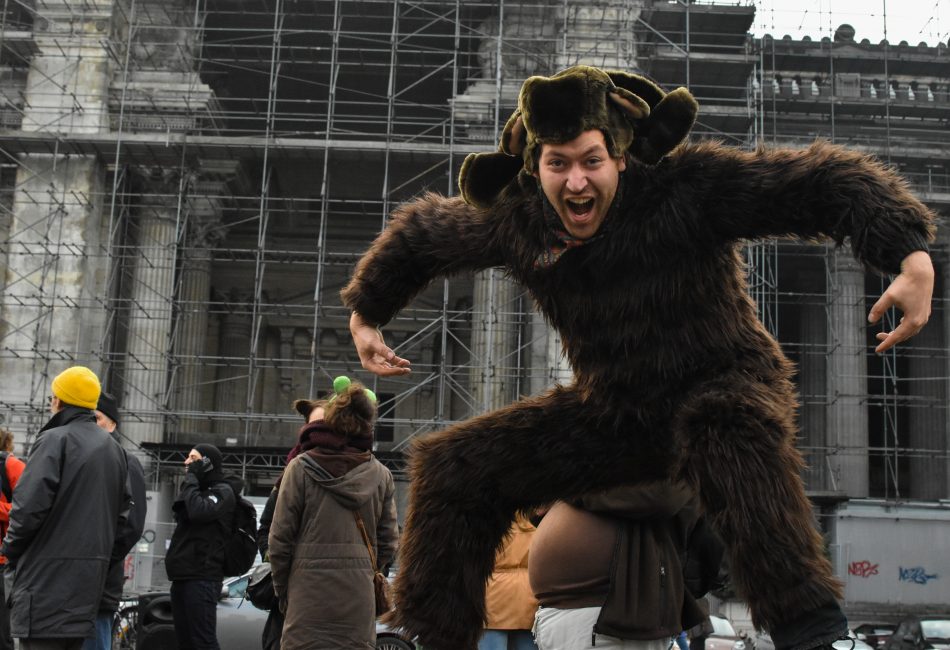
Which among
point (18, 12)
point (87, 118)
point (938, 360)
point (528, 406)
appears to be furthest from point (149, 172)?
point (528, 406)

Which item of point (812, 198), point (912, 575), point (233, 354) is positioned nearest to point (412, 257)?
point (812, 198)

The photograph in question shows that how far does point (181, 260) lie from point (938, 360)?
18511mm

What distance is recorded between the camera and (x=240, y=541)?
7012 millimetres

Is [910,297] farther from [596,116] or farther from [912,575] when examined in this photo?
[912,575]

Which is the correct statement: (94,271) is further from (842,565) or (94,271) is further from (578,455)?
(578,455)

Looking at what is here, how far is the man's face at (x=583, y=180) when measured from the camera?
2.77 m

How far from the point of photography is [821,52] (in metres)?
28.5

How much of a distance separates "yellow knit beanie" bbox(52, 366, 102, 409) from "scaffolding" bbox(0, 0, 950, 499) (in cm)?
1539

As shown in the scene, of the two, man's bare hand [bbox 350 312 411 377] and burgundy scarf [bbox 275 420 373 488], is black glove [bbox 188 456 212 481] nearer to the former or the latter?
burgundy scarf [bbox 275 420 373 488]

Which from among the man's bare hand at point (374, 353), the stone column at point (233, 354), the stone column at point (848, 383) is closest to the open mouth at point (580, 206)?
the man's bare hand at point (374, 353)

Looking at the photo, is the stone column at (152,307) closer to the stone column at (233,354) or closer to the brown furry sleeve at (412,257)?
the stone column at (233,354)

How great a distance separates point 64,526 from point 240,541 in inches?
77.3

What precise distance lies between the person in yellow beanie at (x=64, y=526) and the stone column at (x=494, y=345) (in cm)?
1670

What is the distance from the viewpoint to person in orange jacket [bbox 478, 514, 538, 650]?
5469 millimetres
